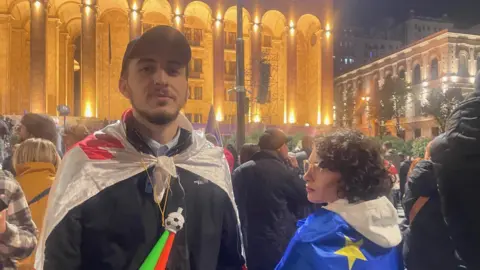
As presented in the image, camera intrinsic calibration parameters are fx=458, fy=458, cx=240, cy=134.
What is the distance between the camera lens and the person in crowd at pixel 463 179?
2314 millimetres

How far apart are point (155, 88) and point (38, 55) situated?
3522cm

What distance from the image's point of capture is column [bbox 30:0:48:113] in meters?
33.3

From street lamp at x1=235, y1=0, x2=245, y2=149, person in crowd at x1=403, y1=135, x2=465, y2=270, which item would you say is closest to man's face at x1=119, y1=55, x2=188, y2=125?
person in crowd at x1=403, y1=135, x2=465, y2=270

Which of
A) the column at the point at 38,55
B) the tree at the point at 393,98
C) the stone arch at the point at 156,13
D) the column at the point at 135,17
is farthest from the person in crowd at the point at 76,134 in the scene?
the tree at the point at 393,98

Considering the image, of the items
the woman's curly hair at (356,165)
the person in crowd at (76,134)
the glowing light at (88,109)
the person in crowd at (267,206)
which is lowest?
the person in crowd at (267,206)

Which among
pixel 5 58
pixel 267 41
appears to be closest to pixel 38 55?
pixel 5 58

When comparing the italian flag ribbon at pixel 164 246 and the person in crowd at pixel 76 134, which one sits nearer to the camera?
the italian flag ribbon at pixel 164 246

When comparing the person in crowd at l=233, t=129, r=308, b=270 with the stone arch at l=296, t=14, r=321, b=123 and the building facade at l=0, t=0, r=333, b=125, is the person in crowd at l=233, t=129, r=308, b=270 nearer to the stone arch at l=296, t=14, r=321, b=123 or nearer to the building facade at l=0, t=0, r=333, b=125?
the building facade at l=0, t=0, r=333, b=125

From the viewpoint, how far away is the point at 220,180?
231 cm

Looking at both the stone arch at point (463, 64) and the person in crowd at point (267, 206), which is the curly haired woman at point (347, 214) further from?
the stone arch at point (463, 64)

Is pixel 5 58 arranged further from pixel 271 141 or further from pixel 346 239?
pixel 346 239

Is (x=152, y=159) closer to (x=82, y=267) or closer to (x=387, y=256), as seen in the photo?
(x=82, y=267)

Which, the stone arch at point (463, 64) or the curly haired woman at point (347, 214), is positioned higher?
the stone arch at point (463, 64)

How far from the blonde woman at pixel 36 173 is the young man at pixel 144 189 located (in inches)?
85.3
